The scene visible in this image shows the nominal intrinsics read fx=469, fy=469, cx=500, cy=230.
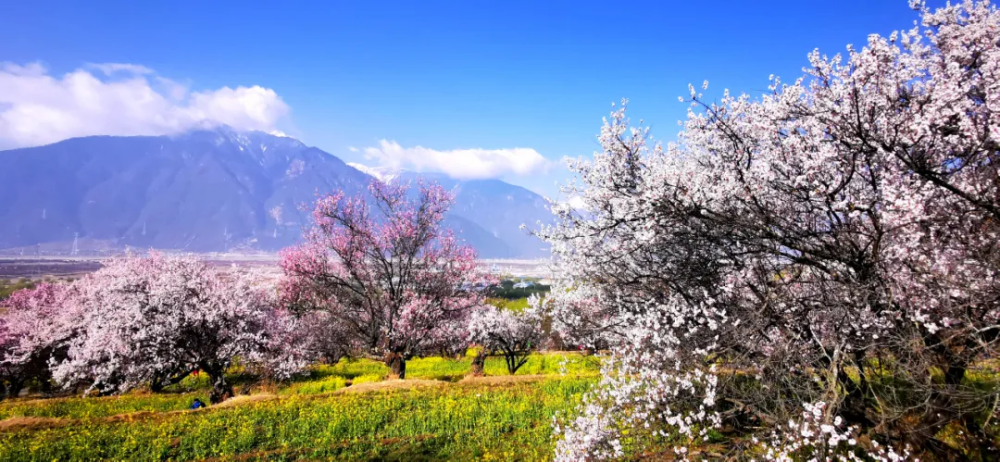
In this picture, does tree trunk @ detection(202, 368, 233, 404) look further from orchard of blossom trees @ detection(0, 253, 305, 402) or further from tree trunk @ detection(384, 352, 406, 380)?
tree trunk @ detection(384, 352, 406, 380)

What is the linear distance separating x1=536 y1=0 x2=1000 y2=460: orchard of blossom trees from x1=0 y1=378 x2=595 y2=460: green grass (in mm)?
4955

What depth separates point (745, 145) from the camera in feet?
30.2

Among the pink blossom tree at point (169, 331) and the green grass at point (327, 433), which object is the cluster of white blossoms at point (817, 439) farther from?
the pink blossom tree at point (169, 331)

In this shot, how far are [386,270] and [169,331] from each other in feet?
35.4

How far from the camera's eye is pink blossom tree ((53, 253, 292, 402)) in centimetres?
2323

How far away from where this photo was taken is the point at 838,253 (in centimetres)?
761

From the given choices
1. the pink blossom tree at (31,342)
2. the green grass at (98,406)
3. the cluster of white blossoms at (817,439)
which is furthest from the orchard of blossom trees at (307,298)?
the cluster of white blossoms at (817,439)

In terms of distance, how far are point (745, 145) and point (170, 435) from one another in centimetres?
1746

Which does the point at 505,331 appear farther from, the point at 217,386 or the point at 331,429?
the point at 331,429

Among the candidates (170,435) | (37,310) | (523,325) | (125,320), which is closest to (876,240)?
(170,435)

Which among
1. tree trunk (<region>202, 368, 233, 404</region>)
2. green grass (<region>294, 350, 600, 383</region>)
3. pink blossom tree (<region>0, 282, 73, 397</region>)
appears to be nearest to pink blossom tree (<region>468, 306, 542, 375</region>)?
green grass (<region>294, 350, 600, 383</region>)

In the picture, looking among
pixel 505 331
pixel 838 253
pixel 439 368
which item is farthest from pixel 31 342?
pixel 838 253

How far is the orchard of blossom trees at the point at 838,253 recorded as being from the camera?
659 centimetres

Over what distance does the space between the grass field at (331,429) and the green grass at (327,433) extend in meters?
0.03
